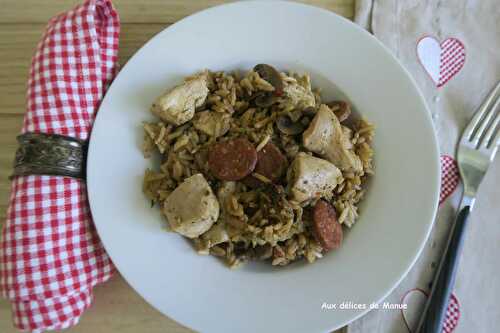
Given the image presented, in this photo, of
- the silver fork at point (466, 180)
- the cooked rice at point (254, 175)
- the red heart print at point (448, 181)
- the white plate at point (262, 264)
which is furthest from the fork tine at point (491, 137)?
the cooked rice at point (254, 175)

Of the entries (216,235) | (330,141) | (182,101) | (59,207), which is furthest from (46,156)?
(330,141)

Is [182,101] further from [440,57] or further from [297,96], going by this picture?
[440,57]

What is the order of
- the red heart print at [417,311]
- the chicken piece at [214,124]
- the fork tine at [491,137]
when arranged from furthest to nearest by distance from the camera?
the fork tine at [491,137] < the red heart print at [417,311] < the chicken piece at [214,124]

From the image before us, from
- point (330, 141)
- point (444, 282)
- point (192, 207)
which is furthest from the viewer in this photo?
point (444, 282)

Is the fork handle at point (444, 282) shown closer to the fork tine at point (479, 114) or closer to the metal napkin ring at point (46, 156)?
the fork tine at point (479, 114)

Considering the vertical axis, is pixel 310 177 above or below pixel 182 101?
below

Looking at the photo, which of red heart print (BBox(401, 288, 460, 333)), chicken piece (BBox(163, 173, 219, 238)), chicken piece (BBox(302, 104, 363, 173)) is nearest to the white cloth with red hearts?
red heart print (BBox(401, 288, 460, 333))

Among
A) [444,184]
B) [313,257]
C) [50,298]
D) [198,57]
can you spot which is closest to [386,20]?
[444,184]
